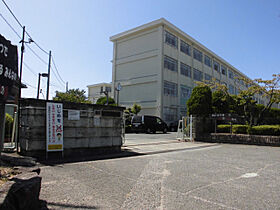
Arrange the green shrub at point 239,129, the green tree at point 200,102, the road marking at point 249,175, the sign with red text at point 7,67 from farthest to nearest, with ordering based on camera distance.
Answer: the green tree at point 200,102
the green shrub at point 239,129
the road marking at point 249,175
the sign with red text at point 7,67

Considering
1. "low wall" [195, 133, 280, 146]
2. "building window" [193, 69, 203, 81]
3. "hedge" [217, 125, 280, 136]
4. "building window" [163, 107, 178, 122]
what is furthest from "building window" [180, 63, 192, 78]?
"low wall" [195, 133, 280, 146]

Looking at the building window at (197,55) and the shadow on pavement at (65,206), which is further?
the building window at (197,55)

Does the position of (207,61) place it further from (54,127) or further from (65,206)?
(65,206)

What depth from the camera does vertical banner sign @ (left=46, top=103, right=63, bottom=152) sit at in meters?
7.00

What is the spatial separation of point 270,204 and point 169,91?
28175 mm

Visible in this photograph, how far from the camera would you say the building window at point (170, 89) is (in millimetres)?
30672

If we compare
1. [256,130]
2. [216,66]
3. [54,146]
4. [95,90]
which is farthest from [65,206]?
[95,90]

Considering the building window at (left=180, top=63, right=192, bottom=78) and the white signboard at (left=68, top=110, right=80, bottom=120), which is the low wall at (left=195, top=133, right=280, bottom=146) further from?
the building window at (left=180, top=63, right=192, bottom=78)

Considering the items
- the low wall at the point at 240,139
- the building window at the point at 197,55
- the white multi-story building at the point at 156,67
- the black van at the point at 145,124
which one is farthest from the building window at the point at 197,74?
the low wall at the point at 240,139

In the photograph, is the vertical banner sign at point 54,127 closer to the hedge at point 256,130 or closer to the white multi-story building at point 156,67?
the hedge at point 256,130

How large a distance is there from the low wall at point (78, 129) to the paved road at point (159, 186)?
141 centimetres

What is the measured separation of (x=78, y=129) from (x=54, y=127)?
3.04 feet

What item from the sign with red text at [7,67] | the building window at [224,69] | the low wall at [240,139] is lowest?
the low wall at [240,139]

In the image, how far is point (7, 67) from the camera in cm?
411
